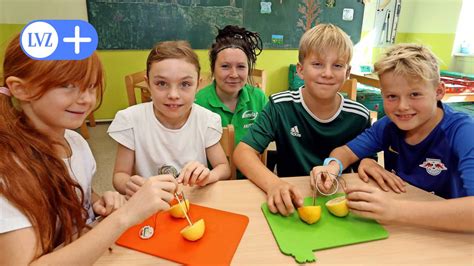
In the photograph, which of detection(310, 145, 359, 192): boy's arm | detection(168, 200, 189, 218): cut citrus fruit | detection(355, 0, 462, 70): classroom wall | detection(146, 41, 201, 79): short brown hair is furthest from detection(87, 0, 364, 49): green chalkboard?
detection(168, 200, 189, 218): cut citrus fruit

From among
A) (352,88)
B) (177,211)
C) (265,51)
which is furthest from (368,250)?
(265,51)

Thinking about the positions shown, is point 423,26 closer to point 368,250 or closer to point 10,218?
point 368,250

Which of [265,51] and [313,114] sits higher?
[265,51]

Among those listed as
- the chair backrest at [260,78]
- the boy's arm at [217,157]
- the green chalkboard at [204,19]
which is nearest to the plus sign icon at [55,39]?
the boy's arm at [217,157]

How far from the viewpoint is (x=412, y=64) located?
3.33 feet

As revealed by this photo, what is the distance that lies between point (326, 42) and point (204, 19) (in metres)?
2.94

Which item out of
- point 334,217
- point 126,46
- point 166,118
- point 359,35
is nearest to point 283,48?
point 359,35

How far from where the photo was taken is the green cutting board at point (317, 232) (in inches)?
27.9

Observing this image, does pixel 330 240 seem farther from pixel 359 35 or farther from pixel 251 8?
pixel 359 35

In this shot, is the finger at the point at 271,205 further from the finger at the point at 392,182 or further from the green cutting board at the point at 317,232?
the finger at the point at 392,182

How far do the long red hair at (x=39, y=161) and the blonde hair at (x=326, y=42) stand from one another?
83 cm

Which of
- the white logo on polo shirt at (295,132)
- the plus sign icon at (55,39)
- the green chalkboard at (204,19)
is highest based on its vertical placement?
the green chalkboard at (204,19)

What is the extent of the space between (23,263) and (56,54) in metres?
0.43

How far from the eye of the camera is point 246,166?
1107mm
